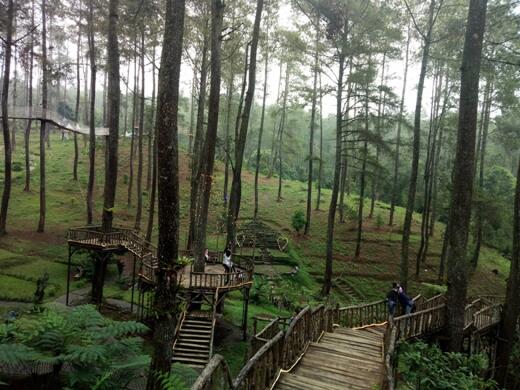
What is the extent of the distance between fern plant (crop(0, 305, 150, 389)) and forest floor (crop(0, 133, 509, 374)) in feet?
26.3

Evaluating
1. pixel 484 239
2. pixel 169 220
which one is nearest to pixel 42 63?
pixel 169 220

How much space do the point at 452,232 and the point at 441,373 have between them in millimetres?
4348

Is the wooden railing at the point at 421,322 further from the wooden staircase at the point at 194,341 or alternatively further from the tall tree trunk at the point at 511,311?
the wooden staircase at the point at 194,341

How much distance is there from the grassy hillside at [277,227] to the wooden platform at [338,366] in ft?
30.8

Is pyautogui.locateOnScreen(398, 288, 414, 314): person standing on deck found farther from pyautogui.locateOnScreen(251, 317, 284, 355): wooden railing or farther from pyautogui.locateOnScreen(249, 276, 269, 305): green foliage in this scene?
pyautogui.locateOnScreen(249, 276, 269, 305): green foliage

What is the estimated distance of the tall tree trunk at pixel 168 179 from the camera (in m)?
6.46

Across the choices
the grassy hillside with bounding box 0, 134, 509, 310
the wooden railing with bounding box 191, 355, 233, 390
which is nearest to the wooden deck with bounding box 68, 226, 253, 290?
the grassy hillside with bounding box 0, 134, 509, 310

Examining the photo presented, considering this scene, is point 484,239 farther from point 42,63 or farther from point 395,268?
point 42,63

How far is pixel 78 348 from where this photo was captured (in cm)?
447

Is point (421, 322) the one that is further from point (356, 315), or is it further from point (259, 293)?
point (259, 293)

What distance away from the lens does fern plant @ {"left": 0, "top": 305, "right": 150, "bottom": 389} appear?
4293 mm

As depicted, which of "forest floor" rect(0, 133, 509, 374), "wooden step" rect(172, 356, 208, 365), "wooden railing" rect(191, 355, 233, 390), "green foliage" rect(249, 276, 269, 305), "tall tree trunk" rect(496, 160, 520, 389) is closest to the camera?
"wooden railing" rect(191, 355, 233, 390)

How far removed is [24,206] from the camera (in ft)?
89.2

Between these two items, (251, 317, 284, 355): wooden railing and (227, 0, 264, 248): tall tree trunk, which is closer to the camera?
(251, 317, 284, 355): wooden railing
